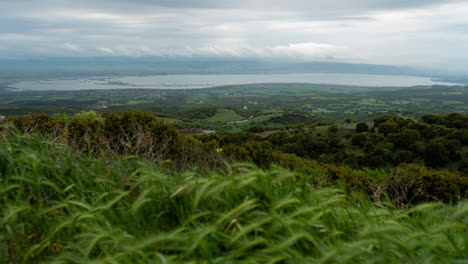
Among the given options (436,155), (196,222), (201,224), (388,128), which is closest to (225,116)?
(388,128)

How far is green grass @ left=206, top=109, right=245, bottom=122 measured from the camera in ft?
324

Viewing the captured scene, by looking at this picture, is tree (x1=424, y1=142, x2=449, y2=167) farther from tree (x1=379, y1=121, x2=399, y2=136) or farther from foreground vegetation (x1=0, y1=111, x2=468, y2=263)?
foreground vegetation (x1=0, y1=111, x2=468, y2=263)

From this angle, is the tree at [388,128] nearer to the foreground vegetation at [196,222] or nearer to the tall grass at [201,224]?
the tall grass at [201,224]

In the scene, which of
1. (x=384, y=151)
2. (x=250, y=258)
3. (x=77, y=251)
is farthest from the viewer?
(x=384, y=151)

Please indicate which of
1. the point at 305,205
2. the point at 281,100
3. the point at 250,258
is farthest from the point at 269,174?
the point at 281,100

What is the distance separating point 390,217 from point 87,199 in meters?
3.23

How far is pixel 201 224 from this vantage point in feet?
8.09

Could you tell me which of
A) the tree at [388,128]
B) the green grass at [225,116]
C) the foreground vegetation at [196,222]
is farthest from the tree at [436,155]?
the green grass at [225,116]

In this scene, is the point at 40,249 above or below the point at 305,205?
below

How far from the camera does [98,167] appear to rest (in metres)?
4.08

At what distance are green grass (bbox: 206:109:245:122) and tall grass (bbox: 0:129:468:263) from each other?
9425 centimetres

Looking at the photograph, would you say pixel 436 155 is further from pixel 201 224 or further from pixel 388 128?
pixel 201 224

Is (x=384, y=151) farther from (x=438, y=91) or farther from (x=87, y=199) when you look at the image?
(x=438, y=91)

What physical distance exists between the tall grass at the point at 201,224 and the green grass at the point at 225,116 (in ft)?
309
